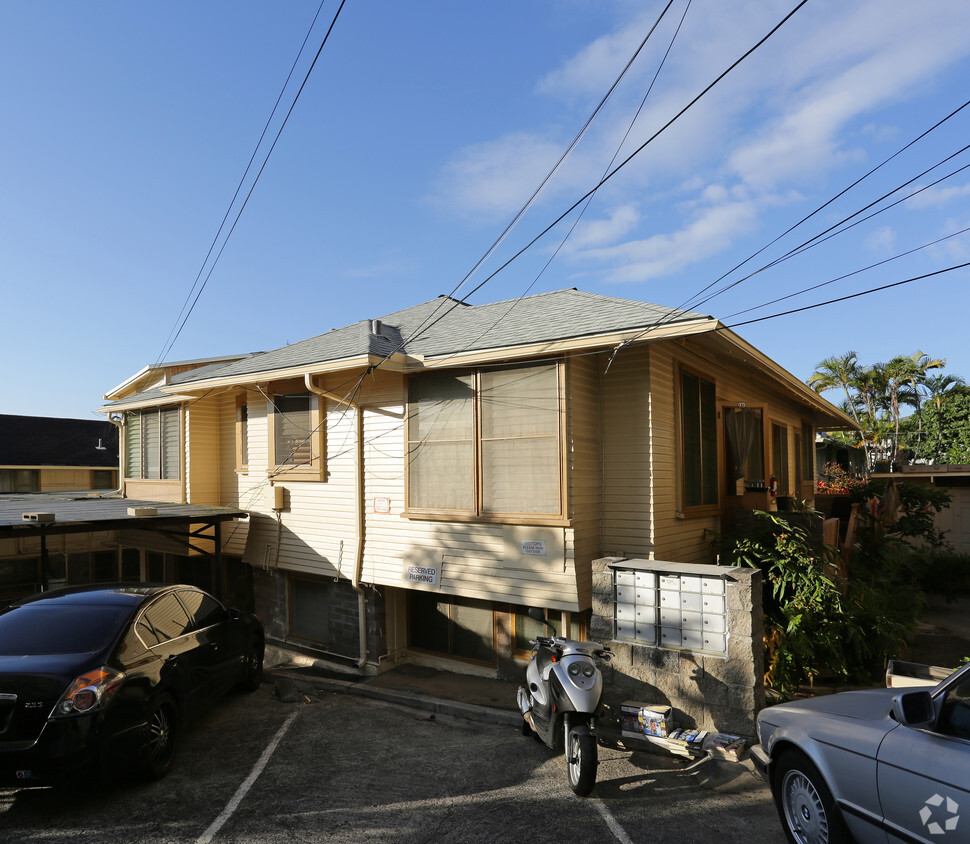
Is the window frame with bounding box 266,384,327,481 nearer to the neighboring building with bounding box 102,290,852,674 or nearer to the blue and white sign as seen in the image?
the neighboring building with bounding box 102,290,852,674

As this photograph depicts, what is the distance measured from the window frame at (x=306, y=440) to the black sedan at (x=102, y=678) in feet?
11.8

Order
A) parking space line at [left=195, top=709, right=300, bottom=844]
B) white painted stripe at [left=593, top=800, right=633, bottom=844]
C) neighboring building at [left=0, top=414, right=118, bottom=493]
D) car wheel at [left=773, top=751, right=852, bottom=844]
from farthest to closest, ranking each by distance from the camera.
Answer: neighboring building at [left=0, top=414, right=118, bottom=493] → parking space line at [left=195, top=709, right=300, bottom=844] → white painted stripe at [left=593, top=800, right=633, bottom=844] → car wheel at [left=773, top=751, right=852, bottom=844]

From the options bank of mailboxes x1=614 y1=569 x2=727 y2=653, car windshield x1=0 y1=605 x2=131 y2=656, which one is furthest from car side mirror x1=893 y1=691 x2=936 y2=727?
car windshield x1=0 y1=605 x2=131 y2=656

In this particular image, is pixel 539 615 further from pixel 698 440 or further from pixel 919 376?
pixel 919 376

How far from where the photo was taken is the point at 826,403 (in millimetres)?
15461

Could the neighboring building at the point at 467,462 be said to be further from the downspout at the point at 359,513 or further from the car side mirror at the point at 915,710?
the car side mirror at the point at 915,710

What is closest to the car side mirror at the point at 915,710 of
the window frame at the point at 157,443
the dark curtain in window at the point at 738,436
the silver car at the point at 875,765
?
the silver car at the point at 875,765

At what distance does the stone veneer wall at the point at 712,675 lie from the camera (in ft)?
19.6

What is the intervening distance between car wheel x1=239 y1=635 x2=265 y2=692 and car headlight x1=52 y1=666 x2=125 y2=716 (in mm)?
3073

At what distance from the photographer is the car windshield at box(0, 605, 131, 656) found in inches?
209

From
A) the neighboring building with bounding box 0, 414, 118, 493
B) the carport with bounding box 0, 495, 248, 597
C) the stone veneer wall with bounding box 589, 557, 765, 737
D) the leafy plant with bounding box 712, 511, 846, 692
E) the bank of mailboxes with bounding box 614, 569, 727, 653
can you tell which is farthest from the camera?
the neighboring building with bounding box 0, 414, 118, 493

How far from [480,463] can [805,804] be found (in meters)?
5.25

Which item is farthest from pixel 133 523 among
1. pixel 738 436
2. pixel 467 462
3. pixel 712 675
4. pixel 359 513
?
pixel 738 436

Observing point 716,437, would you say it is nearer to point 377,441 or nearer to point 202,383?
point 377,441
